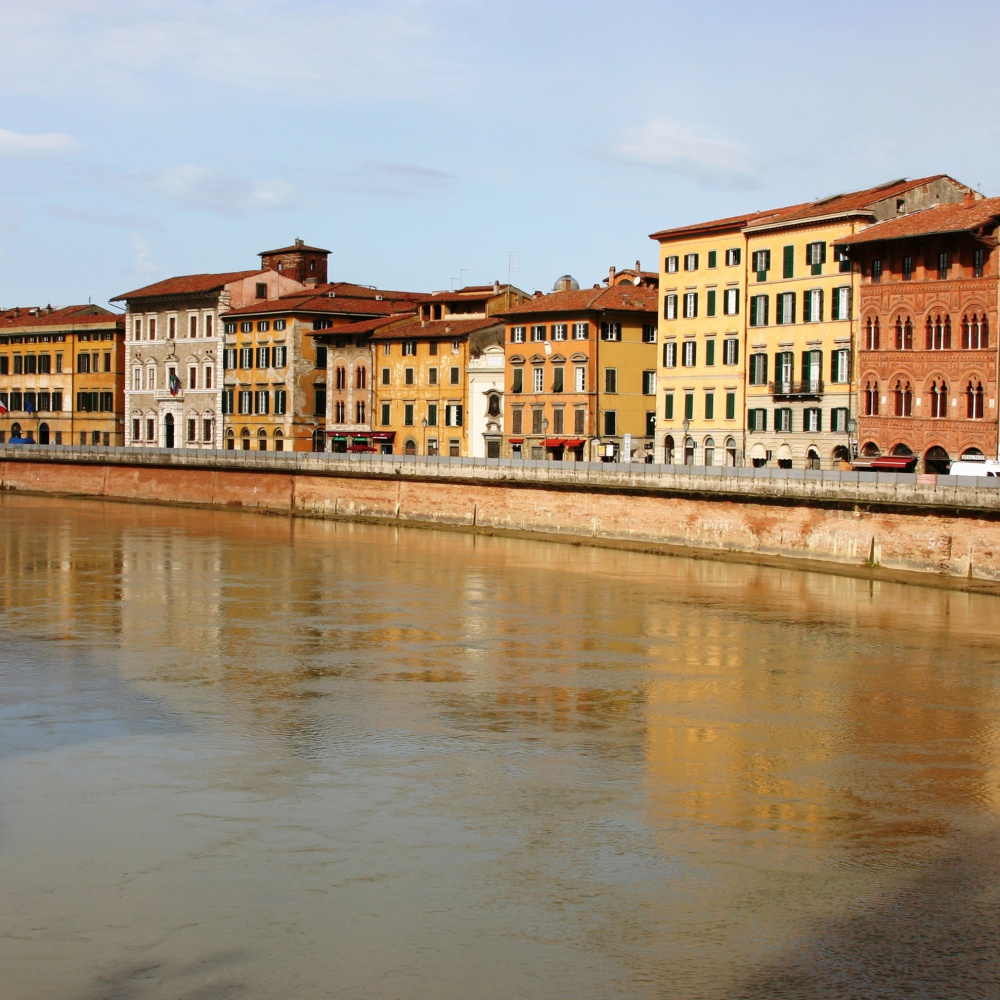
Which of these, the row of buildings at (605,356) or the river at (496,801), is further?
the row of buildings at (605,356)

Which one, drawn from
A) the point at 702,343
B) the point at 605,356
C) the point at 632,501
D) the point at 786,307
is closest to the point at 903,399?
the point at 786,307

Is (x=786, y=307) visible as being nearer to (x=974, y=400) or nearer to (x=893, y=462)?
(x=893, y=462)

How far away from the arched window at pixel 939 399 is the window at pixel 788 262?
8729 mm

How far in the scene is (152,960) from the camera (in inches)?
464

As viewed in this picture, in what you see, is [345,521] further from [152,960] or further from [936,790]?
[152,960]

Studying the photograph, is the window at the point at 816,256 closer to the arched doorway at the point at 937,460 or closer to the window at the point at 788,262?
the window at the point at 788,262

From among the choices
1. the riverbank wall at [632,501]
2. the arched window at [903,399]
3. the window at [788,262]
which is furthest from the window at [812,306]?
the riverbank wall at [632,501]

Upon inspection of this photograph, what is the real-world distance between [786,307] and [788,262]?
1.64m

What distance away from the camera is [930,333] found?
4738 centimetres

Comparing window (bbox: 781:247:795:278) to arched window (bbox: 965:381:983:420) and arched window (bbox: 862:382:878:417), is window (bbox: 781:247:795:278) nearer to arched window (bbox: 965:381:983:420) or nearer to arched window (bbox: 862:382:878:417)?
arched window (bbox: 862:382:878:417)

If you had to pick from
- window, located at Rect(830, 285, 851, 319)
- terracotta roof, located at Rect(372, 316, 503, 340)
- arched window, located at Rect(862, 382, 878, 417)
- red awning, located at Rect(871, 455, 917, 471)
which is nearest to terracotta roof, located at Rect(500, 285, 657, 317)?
terracotta roof, located at Rect(372, 316, 503, 340)

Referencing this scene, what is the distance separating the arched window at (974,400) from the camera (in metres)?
45.7

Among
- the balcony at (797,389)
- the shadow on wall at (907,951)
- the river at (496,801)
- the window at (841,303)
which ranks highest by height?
the window at (841,303)

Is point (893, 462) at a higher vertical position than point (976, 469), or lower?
higher
